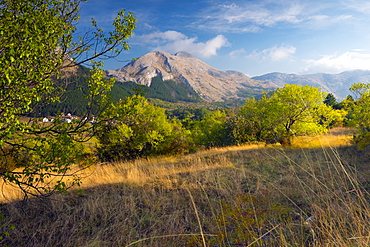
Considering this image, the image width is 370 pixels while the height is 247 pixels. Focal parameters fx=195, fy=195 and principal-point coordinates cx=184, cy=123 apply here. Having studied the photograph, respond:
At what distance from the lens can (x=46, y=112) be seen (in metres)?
4.38

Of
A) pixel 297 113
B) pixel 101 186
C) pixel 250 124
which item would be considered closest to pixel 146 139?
pixel 101 186

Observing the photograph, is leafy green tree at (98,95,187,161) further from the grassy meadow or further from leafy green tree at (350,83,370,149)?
leafy green tree at (350,83,370,149)

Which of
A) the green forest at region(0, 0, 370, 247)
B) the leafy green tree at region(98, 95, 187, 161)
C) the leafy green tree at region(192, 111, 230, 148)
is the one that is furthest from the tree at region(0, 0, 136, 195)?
the leafy green tree at region(192, 111, 230, 148)

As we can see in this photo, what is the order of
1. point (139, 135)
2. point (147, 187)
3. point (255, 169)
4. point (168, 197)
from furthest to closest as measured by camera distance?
point (139, 135)
point (255, 169)
point (147, 187)
point (168, 197)

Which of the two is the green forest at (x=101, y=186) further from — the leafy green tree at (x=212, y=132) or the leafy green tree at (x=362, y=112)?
the leafy green tree at (x=212, y=132)

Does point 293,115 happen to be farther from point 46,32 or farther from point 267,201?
point 46,32

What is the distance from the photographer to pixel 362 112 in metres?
10.7

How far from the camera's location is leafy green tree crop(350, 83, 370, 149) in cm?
1048

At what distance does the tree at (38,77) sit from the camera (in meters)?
2.93

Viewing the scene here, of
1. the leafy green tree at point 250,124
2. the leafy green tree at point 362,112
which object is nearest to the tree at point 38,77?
the leafy green tree at point 362,112

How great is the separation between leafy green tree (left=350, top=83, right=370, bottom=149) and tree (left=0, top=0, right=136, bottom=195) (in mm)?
12558

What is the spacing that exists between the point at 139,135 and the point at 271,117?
12.9m

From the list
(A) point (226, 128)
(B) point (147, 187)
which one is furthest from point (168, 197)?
(A) point (226, 128)

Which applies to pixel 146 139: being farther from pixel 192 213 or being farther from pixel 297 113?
pixel 192 213
